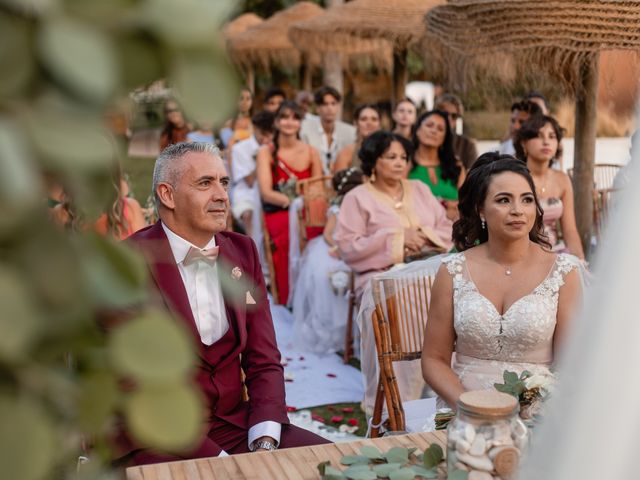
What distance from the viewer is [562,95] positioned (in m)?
6.50

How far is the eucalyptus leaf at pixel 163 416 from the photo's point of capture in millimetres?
534

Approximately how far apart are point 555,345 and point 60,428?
Answer: 2.77m

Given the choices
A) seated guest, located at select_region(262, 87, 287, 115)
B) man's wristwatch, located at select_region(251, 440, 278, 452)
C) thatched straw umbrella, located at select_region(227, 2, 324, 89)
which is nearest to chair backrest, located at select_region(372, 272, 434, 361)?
man's wristwatch, located at select_region(251, 440, 278, 452)

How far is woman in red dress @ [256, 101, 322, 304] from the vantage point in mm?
7746

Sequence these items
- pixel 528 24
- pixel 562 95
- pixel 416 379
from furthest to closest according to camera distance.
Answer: pixel 562 95, pixel 528 24, pixel 416 379

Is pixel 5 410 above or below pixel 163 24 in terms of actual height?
below

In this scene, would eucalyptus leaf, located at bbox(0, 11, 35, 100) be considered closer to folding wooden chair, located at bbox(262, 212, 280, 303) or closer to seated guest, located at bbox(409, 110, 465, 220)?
seated guest, located at bbox(409, 110, 465, 220)

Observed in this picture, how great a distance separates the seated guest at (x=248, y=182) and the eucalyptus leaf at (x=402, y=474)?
6303 mm

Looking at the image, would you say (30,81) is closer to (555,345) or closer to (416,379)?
(555,345)

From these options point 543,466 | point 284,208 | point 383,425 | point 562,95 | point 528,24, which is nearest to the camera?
point 543,466

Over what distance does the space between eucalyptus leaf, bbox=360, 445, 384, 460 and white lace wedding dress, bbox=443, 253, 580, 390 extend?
1156mm

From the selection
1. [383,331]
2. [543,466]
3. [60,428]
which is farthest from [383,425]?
[60,428]

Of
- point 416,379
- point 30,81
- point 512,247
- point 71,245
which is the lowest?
point 416,379

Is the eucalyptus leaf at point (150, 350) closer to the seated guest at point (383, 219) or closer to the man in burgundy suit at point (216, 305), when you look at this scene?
the man in burgundy suit at point (216, 305)
